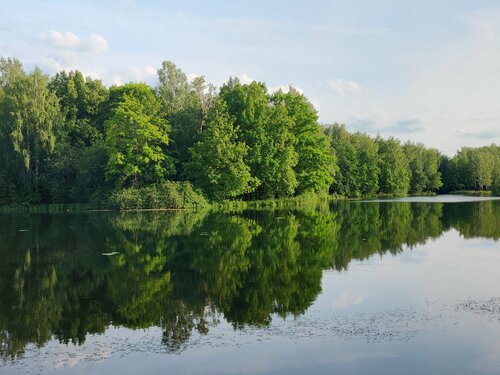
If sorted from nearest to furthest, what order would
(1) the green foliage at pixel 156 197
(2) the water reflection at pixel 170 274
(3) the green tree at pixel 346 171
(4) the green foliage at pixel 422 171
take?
(2) the water reflection at pixel 170 274 < (1) the green foliage at pixel 156 197 < (3) the green tree at pixel 346 171 < (4) the green foliage at pixel 422 171

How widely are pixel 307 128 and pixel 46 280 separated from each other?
51258mm

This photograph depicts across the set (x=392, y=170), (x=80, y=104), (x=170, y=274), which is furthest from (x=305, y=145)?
(x=170, y=274)

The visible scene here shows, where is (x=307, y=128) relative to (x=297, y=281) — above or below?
above

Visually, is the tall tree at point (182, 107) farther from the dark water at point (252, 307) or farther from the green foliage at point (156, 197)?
the dark water at point (252, 307)

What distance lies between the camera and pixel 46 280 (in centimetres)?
1459

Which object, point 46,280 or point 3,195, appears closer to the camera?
point 46,280

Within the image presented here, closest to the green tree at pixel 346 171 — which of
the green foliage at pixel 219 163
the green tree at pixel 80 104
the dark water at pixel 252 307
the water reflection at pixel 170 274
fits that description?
the green foliage at pixel 219 163

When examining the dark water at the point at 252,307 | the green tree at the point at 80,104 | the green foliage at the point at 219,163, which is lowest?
the dark water at the point at 252,307

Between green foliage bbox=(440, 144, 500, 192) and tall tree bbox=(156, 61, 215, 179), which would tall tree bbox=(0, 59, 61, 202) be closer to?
tall tree bbox=(156, 61, 215, 179)

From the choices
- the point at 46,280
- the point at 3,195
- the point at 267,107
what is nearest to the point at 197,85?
the point at 267,107

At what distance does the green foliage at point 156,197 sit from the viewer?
4859 cm

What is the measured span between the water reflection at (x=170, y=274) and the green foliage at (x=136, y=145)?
21.5 meters

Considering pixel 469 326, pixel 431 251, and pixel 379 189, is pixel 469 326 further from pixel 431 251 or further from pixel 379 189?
pixel 379 189

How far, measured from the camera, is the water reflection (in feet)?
33.8
